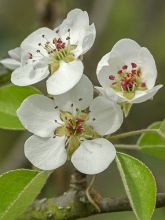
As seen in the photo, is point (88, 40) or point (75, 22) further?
point (75, 22)

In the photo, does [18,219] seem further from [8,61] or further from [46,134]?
[8,61]

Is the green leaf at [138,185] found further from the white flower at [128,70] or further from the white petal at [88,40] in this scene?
the white petal at [88,40]

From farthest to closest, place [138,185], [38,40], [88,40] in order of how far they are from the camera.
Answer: [38,40] < [88,40] < [138,185]

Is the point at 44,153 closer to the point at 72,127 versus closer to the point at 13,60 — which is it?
the point at 72,127

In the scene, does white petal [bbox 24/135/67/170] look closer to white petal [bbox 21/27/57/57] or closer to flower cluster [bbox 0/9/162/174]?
flower cluster [bbox 0/9/162/174]

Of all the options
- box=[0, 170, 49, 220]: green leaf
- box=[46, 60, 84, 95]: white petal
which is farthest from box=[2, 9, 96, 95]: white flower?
box=[0, 170, 49, 220]: green leaf

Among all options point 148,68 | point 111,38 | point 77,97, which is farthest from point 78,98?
point 111,38

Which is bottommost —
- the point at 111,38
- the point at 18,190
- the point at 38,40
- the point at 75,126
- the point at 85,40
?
the point at 111,38

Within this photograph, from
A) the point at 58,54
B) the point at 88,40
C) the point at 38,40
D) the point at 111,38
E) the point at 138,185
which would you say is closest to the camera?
the point at 138,185
